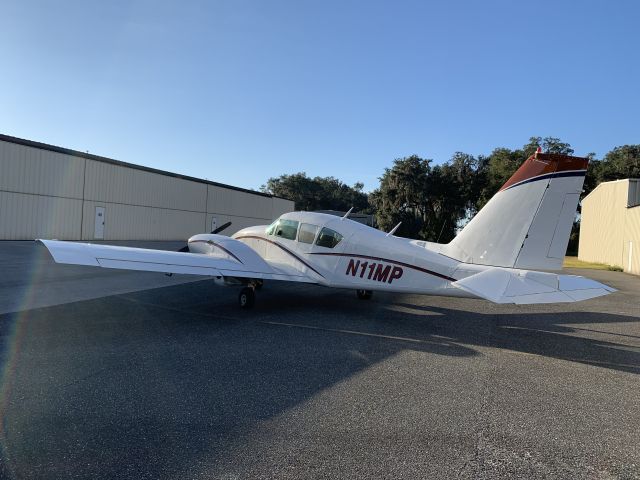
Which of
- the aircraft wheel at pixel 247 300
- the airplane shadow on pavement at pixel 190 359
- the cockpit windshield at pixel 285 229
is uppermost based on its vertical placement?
the cockpit windshield at pixel 285 229

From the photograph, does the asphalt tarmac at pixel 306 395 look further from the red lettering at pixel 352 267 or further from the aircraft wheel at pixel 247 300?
the red lettering at pixel 352 267

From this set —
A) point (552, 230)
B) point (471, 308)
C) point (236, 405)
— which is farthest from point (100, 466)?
point (471, 308)

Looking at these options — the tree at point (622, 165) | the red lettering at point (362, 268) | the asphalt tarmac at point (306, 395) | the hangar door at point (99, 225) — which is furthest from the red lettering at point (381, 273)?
the tree at point (622, 165)

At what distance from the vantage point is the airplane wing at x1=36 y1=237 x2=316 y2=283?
7891 millimetres

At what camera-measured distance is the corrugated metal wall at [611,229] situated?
27031mm

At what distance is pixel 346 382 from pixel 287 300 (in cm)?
619

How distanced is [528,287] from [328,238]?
4.37 meters

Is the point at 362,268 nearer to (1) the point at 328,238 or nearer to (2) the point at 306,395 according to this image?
(1) the point at 328,238

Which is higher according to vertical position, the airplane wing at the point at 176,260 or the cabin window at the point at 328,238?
the cabin window at the point at 328,238

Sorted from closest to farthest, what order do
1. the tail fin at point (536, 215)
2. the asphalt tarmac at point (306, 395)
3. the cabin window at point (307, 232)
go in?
the asphalt tarmac at point (306, 395) → the tail fin at point (536, 215) → the cabin window at point (307, 232)

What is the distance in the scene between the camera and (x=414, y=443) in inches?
145

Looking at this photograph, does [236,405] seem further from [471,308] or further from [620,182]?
[620,182]

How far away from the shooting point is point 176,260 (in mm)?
8977

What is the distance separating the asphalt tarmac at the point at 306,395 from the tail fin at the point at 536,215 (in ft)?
5.14
